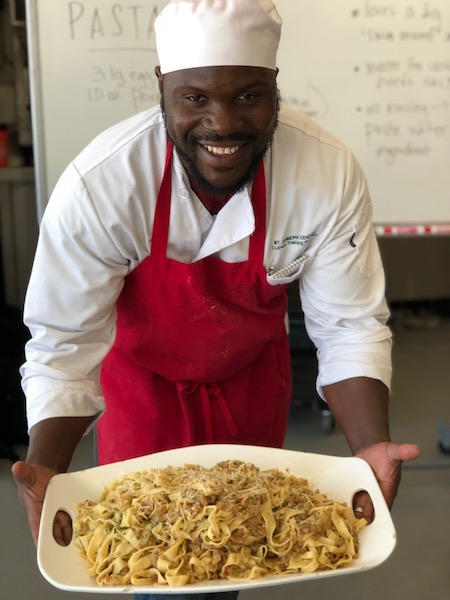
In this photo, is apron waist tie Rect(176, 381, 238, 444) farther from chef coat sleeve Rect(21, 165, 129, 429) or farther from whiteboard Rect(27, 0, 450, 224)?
whiteboard Rect(27, 0, 450, 224)

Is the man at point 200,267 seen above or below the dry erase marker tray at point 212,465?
above

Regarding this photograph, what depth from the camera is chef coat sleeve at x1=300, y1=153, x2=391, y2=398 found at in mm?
1395

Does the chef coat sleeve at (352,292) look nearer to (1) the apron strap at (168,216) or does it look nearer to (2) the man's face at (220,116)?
(1) the apron strap at (168,216)

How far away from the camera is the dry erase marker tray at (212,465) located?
104 cm

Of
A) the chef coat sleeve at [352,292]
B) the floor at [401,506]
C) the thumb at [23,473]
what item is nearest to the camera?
the thumb at [23,473]

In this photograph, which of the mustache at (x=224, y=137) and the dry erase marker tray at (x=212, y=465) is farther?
the mustache at (x=224, y=137)

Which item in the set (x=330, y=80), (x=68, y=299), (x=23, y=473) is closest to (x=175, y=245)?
(x=68, y=299)

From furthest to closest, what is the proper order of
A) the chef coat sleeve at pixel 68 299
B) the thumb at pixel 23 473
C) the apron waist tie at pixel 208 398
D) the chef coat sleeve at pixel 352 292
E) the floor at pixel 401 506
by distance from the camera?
the floor at pixel 401 506 → the apron waist tie at pixel 208 398 → the chef coat sleeve at pixel 352 292 → the chef coat sleeve at pixel 68 299 → the thumb at pixel 23 473

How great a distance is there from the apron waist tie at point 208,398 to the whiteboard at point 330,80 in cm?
127

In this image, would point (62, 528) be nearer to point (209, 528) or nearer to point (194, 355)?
point (209, 528)

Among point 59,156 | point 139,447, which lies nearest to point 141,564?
point 139,447

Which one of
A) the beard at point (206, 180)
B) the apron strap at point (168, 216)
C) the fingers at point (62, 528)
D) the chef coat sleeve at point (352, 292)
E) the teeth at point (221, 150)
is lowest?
the fingers at point (62, 528)

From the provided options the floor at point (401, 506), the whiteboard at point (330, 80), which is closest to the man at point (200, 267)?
the floor at point (401, 506)

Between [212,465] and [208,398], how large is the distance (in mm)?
253
